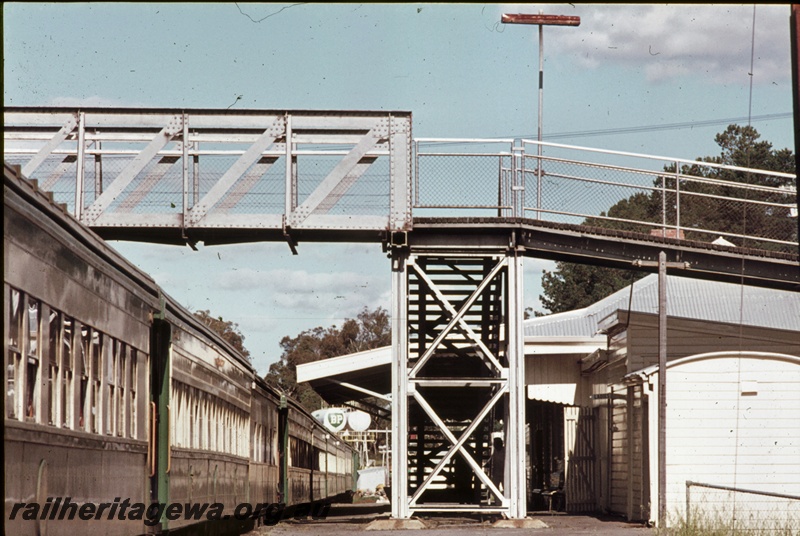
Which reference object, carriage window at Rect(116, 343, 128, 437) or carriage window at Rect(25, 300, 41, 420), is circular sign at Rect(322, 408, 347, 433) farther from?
carriage window at Rect(25, 300, 41, 420)

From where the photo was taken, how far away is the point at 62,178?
1831 centimetres


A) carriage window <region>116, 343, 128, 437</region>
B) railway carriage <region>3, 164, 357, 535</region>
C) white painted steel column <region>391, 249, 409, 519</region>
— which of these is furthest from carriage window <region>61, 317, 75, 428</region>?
white painted steel column <region>391, 249, 409, 519</region>

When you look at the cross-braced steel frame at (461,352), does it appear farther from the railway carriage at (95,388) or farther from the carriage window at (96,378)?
the carriage window at (96,378)

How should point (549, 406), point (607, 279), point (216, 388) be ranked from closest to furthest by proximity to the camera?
1. point (216, 388)
2. point (549, 406)
3. point (607, 279)

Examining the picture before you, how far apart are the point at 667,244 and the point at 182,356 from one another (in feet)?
35.3

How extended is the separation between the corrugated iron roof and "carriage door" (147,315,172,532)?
85.4ft

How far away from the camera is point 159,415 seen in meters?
10.7

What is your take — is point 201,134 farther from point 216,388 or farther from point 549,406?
point 549,406

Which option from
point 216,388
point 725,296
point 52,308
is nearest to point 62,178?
point 216,388

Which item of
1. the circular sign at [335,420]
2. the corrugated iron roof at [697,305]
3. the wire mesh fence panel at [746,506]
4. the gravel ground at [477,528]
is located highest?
the corrugated iron roof at [697,305]

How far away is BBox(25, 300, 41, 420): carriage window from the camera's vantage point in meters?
6.77

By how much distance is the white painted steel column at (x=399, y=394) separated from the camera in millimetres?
19406

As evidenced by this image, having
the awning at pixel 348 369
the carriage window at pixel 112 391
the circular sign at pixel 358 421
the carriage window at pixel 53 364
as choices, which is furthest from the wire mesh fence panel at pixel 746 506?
the circular sign at pixel 358 421

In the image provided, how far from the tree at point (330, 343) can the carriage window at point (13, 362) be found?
67.9 m
